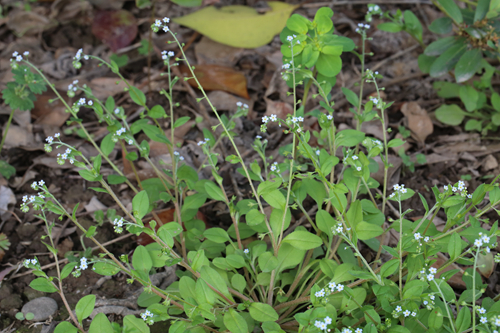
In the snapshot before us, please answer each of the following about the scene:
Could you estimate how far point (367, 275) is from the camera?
197 cm

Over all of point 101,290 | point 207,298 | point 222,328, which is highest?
point 207,298

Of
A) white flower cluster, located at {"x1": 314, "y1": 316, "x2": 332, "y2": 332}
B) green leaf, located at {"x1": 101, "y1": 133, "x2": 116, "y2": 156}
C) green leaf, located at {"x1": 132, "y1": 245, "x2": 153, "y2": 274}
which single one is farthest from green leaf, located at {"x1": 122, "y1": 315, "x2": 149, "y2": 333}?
green leaf, located at {"x1": 101, "y1": 133, "x2": 116, "y2": 156}

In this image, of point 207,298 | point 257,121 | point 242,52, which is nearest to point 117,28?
point 242,52

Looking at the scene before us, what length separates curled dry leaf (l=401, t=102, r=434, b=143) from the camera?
141 inches

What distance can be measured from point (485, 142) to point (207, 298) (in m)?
2.80

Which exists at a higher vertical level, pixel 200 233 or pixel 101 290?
pixel 200 233

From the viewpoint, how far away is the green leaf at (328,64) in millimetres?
2678

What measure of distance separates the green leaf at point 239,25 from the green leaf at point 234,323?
9.24 feet

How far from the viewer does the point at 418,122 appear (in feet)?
11.9

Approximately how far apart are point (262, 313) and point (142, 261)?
0.72 m

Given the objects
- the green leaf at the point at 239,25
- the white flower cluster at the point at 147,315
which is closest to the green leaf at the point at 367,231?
the white flower cluster at the point at 147,315

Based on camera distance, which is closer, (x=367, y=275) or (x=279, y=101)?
(x=367, y=275)

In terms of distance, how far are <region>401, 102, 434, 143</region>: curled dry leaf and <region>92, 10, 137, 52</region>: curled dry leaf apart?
116 inches

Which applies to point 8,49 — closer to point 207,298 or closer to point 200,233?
point 200,233
